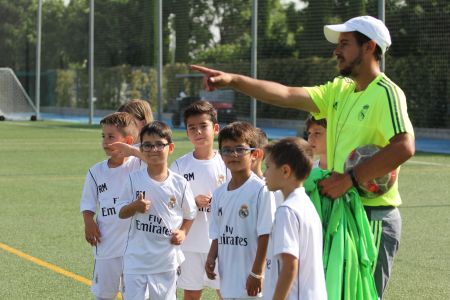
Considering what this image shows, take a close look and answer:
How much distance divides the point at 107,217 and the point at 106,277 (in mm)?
396

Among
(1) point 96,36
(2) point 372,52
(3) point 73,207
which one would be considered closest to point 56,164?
(3) point 73,207

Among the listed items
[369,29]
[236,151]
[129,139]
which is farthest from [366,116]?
[129,139]

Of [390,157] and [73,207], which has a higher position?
[390,157]

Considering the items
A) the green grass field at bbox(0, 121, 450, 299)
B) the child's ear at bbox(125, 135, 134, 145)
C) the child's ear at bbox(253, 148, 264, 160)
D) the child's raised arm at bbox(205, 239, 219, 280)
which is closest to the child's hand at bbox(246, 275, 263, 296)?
the child's raised arm at bbox(205, 239, 219, 280)

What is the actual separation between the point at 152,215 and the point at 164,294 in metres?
0.49

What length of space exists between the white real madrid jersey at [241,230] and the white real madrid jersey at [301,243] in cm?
89

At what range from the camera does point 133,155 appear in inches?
257

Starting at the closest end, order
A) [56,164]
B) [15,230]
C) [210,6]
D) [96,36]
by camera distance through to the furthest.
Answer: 1. [15,230]
2. [56,164]
3. [210,6]
4. [96,36]

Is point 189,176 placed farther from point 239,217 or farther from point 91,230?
point 239,217

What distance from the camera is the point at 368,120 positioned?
498cm

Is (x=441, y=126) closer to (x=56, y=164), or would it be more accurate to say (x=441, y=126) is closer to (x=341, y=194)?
(x=56, y=164)

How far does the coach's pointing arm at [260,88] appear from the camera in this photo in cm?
503

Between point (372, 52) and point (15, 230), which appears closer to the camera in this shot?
point (372, 52)

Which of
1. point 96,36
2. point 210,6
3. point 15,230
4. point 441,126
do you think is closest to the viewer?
point 15,230
